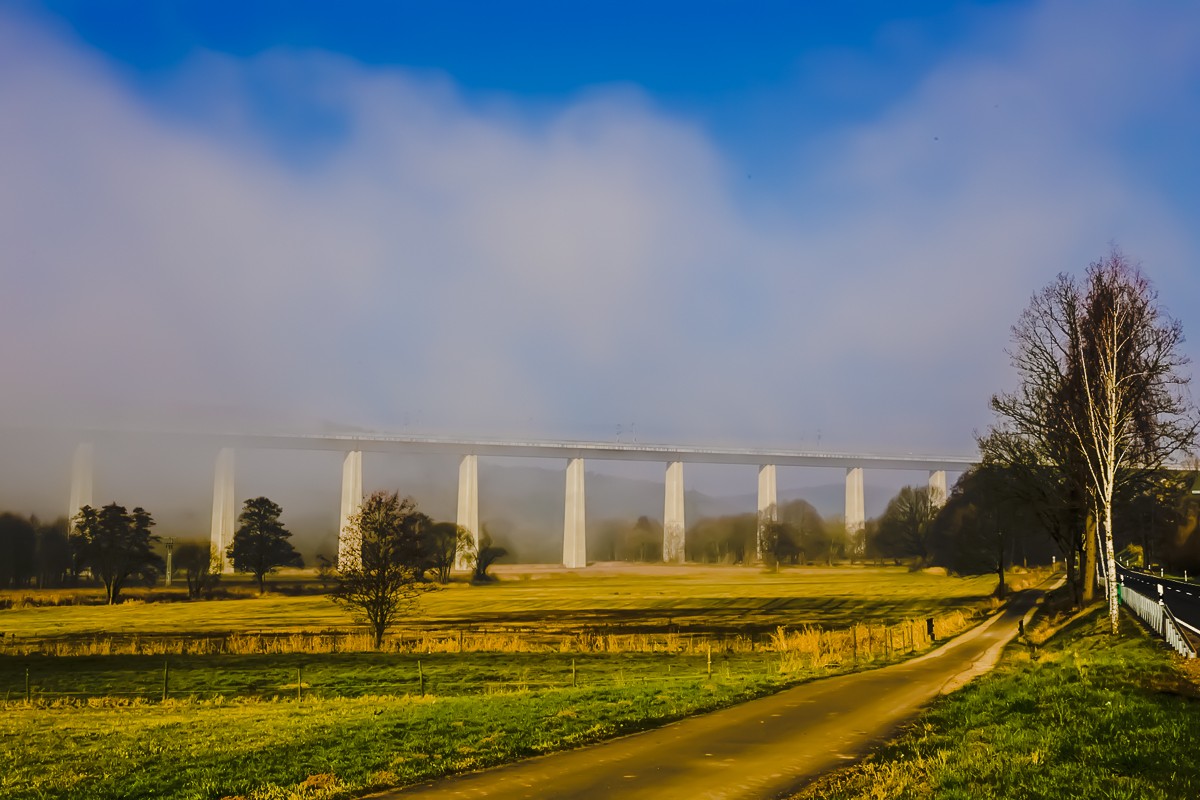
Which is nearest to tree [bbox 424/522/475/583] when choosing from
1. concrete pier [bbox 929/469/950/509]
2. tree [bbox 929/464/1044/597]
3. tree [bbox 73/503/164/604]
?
tree [bbox 73/503/164/604]

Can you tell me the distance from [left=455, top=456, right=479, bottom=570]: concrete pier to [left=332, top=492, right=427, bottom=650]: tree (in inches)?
3405

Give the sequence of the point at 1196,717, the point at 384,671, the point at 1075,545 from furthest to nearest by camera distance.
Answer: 1. the point at 1075,545
2. the point at 384,671
3. the point at 1196,717

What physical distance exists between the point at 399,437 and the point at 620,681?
132 m

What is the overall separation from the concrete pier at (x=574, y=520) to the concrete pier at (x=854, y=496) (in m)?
51.0

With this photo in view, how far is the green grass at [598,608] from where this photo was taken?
63531 millimetres

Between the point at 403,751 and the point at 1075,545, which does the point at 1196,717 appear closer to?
the point at 403,751

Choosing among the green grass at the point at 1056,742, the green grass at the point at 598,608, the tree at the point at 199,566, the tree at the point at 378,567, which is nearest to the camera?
the green grass at the point at 1056,742

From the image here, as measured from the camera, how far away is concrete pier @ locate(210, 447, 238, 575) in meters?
132

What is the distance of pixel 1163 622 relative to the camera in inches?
1025

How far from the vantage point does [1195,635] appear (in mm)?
25594

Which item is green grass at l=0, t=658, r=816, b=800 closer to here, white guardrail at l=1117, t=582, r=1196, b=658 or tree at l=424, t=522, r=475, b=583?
white guardrail at l=1117, t=582, r=1196, b=658

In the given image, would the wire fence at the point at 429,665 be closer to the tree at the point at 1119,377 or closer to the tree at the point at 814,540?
the tree at the point at 1119,377

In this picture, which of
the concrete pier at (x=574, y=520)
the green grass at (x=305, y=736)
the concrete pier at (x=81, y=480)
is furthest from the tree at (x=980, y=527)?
the concrete pier at (x=81, y=480)

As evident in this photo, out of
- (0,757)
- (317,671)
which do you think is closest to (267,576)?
(317,671)
